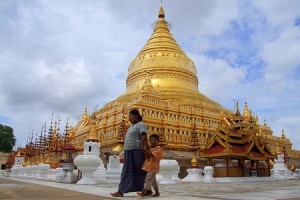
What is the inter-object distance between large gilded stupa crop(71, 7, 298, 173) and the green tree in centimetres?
2210

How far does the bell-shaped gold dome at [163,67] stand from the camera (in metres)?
38.6

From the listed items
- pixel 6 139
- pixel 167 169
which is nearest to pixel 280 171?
pixel 167 169

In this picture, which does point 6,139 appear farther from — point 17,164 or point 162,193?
point 162,193

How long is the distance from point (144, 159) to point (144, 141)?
45 cm

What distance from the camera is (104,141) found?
3123cm

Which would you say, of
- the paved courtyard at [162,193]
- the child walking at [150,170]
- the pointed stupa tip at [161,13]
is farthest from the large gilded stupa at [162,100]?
the child walking at [150,170]

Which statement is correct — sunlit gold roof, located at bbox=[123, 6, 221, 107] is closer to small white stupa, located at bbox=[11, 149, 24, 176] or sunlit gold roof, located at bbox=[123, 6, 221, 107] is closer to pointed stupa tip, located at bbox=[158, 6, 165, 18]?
pointed stupa tip, located at bbox=[158, 6, 165, 18]

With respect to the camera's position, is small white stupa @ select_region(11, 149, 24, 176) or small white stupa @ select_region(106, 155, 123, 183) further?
small white stupa @ select_region(11, 149, 24, 176)

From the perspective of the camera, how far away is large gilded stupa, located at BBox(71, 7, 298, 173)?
2310cm

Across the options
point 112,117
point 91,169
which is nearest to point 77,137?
point 112,117

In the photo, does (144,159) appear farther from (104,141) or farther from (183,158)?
(104,141)

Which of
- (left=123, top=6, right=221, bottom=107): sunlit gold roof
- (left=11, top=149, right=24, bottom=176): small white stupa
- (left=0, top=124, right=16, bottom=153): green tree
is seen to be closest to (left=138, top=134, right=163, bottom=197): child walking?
(left=11, top=149, right=24, bottom=176): small white stupa

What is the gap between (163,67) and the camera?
1575 inches

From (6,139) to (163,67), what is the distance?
3575cm
